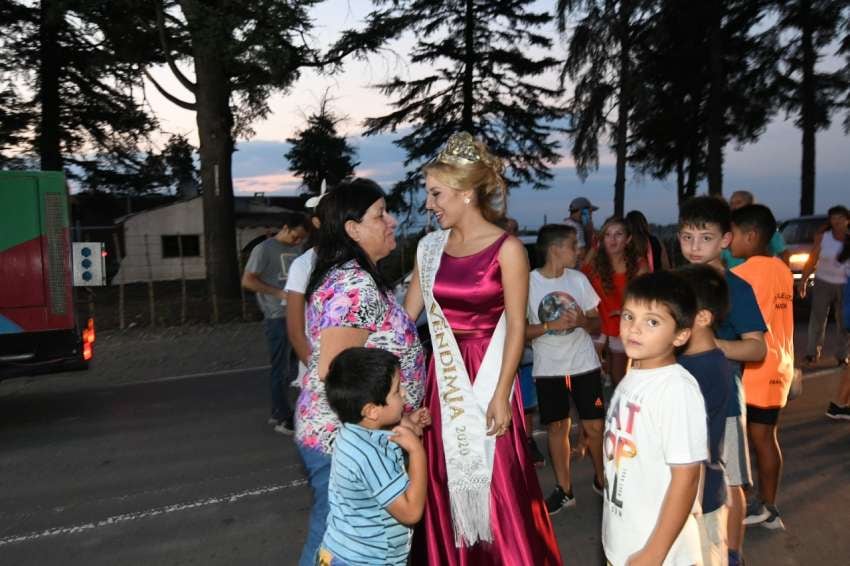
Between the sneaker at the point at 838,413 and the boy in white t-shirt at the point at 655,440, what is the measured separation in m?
4.98

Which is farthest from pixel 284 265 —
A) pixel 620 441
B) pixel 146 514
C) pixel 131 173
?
pixel 131 173

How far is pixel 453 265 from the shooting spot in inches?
126

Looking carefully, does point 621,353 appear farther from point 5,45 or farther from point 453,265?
point 5,45

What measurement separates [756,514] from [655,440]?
2.53 meters

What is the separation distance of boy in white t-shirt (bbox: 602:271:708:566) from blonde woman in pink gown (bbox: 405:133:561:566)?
68 centimetres

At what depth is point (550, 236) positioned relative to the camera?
15.4 feet

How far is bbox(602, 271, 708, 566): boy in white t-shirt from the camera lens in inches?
87.0

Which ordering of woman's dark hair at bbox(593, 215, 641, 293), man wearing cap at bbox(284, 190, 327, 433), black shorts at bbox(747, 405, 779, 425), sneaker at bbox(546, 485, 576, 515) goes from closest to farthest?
black shorts at bbox(747, 405, 779, 425) < man wearing cap at bbox(284, 190, 327, 433) < sneaker at bbox(546, 485, 576, 515) < woman's dark hair at bbox(593, 215, 641, 293)

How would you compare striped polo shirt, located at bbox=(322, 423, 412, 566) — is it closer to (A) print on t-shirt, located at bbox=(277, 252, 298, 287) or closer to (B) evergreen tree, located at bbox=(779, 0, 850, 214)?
(A) print on t-shirt, located at bbox=(277, 252, 298, 287)

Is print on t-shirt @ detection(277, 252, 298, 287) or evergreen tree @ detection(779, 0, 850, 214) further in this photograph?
evergreen tree @ detection(779, 0, 850, 214)

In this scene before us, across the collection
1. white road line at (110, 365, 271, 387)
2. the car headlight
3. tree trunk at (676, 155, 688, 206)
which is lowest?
white road line at (110, 365, 271, 387)

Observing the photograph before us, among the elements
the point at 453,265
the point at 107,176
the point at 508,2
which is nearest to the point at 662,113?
the point at 508,2

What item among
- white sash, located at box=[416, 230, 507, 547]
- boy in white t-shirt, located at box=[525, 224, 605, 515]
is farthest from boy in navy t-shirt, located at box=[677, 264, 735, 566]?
boy in white t-shirt, located at box=[525, 224, 605, 515]

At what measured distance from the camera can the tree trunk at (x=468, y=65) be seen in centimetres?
3059
